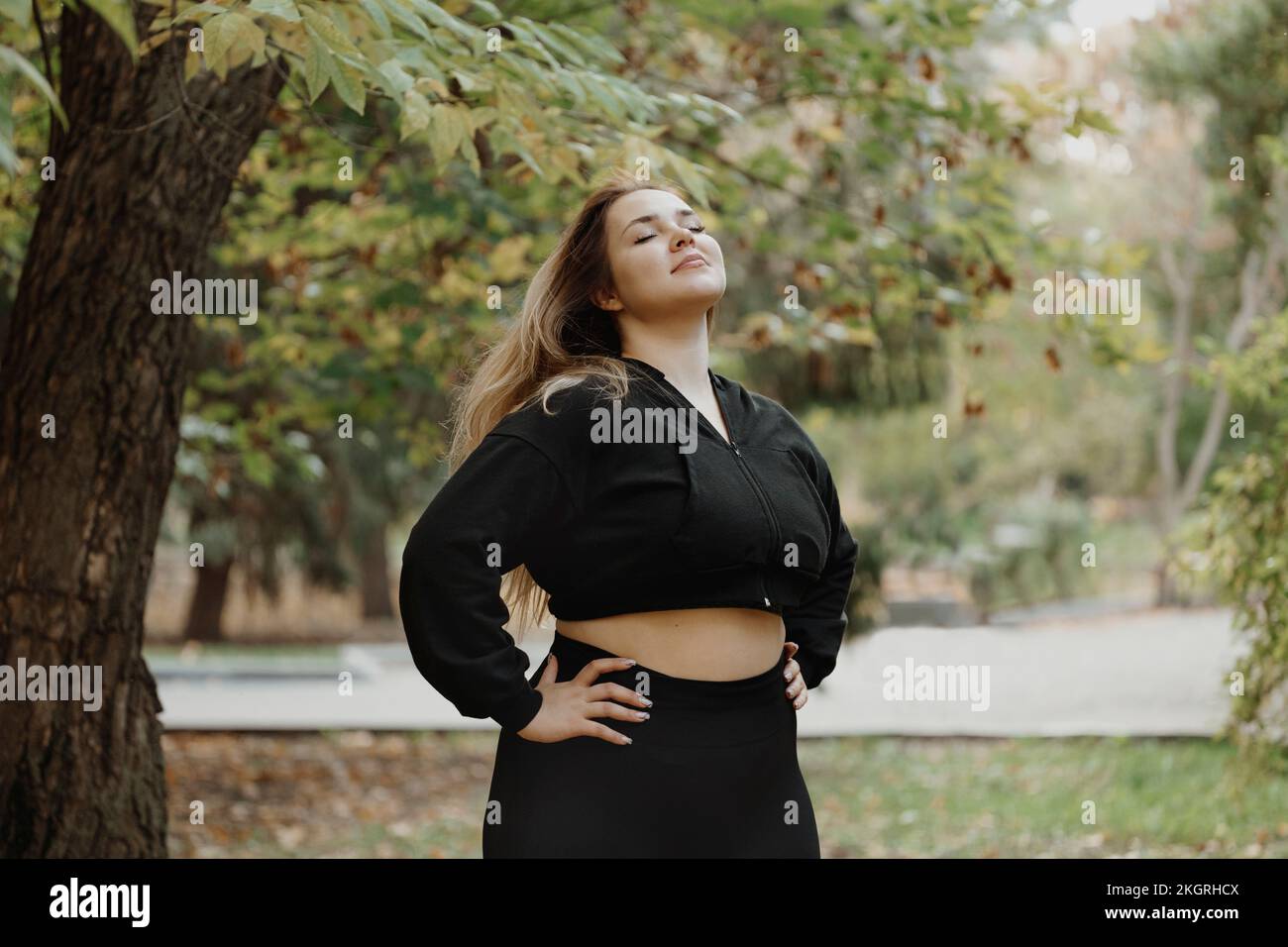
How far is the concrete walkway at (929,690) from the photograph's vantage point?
461 inches

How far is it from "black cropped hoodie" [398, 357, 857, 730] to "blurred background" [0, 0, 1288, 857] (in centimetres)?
87

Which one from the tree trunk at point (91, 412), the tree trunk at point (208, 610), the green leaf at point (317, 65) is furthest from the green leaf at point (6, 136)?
the tree trunk at point (208, 610)

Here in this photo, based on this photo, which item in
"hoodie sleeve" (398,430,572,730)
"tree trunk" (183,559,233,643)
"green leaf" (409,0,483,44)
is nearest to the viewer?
"hoodie sleeve" (398,430,572,730)

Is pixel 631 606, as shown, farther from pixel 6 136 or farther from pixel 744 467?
pixel 6 136

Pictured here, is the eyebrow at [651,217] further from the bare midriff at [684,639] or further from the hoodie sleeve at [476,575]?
the bare midriff at [684,639]

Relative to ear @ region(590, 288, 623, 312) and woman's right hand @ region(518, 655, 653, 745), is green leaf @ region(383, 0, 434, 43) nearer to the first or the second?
ear @ region(590, 288, 623, 312)

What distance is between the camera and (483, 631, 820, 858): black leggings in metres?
2.36

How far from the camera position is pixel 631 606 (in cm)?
238

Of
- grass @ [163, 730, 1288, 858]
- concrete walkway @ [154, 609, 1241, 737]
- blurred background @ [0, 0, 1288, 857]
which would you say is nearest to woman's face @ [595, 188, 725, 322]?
blurred background @ [0, 0, 1288, 857]
